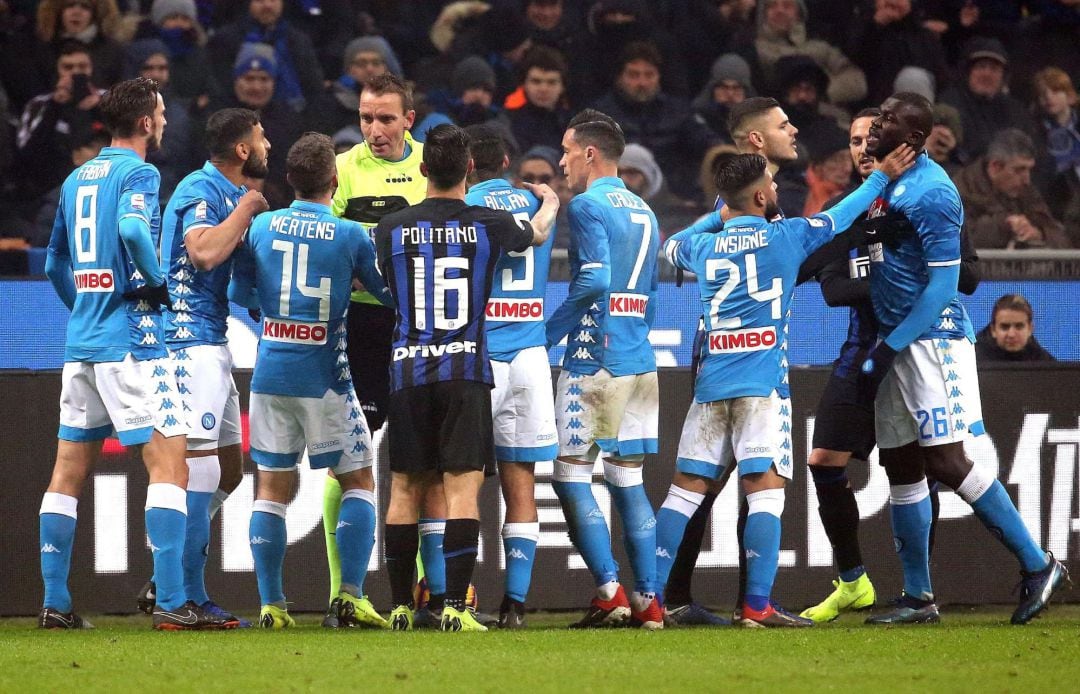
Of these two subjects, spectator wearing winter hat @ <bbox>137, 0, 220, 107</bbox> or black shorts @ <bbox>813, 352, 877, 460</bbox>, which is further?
spectator wearing winter hat @ <bbox>137, 0, 220, 107</bbox>

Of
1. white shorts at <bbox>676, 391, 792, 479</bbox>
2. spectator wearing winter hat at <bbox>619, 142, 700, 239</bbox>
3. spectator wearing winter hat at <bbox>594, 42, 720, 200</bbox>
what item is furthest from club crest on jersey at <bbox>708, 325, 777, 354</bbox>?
spectator wearing winter hat at <bbox>594, 42, 720, 200</bbox>

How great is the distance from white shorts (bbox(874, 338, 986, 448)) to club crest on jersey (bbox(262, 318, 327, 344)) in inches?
95.0

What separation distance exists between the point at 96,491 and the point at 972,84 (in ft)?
25.4

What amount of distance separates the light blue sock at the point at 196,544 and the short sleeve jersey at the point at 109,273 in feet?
2.41

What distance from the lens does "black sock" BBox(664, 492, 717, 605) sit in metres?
6.68

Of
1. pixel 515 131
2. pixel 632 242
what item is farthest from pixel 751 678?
pixel 515 131

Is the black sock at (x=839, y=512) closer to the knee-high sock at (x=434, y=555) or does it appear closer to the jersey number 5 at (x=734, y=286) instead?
the jersey number 5 at (x=734, y=286)

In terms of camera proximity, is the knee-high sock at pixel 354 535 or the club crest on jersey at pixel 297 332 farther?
the knee-high sock at pixel 354 535

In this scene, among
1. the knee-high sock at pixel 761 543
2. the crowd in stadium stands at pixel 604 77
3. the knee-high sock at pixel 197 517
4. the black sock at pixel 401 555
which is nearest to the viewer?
the black sock at pixel 401 555

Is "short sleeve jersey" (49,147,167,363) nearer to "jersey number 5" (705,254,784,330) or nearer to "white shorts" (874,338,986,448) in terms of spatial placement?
"jersey number 5" (705,254,784,330)

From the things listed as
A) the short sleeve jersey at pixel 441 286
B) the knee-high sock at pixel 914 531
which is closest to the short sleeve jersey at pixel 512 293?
the short sleeve jersey at pixel 441 286

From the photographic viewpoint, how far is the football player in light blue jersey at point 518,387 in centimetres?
618

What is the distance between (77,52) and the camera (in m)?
11.2

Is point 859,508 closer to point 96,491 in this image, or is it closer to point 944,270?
point 944,270
